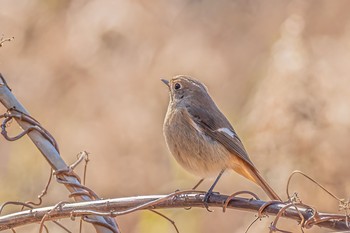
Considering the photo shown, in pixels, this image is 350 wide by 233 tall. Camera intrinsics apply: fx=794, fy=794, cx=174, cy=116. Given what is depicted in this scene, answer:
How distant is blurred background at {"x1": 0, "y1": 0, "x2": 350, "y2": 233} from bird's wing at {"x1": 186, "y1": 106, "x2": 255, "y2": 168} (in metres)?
0.57

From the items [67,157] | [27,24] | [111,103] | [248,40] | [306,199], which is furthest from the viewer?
[248,40]

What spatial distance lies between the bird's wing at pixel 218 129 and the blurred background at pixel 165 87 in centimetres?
57

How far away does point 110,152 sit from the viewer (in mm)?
5535

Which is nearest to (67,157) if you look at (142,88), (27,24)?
(142,88)

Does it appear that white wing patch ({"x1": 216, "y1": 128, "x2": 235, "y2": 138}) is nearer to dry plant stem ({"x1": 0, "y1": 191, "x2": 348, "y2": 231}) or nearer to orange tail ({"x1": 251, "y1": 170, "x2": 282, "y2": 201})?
orange tail ({"x1": 251, "y1": 170, "x2": 282, "y2": 201})

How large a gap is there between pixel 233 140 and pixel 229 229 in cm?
163

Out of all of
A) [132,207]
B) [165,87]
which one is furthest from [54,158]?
[165,87]

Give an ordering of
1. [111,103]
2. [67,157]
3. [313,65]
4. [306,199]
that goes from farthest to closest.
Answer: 1. [111,103]
2. [67,157]
3. [313,65]
4. [306,199]

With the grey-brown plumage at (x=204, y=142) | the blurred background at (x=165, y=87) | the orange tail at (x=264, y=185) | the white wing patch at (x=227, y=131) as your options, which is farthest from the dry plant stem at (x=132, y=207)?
the blurred background at (x=165, y=87)

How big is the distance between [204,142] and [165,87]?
2274mm

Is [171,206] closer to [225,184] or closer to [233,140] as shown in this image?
[233,140]

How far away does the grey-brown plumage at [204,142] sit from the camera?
3531 millimetres

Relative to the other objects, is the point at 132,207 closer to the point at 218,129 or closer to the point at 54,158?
the point at 54,158

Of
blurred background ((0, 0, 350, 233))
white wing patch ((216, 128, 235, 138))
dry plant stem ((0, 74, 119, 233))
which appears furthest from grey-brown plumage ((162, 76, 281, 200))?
dry plant stem ((0, 74, 119, 233))
